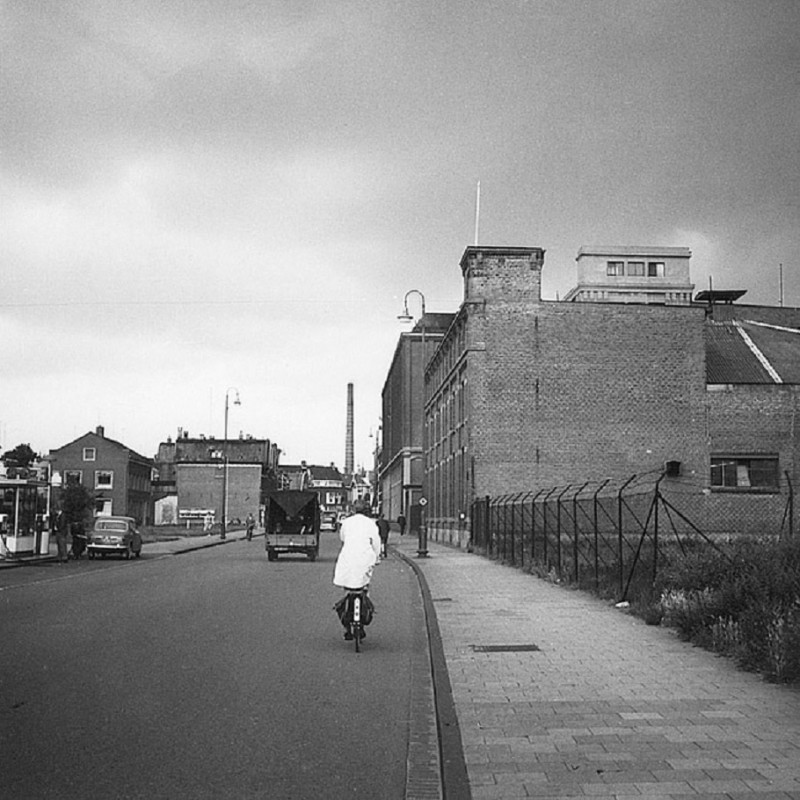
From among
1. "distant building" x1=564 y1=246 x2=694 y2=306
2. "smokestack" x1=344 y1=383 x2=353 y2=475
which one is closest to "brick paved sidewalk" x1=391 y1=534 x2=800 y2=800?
"distant building" x1=564 y1=246 x2=694 y2=306

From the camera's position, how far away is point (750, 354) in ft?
169

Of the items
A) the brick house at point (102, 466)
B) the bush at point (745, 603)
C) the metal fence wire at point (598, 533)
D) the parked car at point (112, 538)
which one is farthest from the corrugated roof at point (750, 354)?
the brick house at point (102, 466)

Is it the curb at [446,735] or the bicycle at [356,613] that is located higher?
the bicycle at [356,613]

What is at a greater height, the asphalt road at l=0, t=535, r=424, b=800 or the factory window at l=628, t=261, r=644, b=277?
the factory window at l=628, t=261, r=644, b=277

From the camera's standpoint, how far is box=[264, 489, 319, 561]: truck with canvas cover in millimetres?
37344

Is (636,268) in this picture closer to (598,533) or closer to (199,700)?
(598,533)

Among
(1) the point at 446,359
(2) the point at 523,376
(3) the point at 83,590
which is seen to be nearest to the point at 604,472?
(2) the point at 523,376

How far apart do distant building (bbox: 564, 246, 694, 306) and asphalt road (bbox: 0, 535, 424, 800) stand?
3467 inches

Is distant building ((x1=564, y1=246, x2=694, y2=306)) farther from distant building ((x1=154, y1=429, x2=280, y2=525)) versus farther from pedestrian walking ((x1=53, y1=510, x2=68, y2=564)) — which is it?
pedestrian walking ((x1=53, y1=510, x2=68, y2=564))

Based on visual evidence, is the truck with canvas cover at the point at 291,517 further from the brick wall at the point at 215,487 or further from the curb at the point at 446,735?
the brick wall at the point at 215,487

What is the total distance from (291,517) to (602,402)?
15080 millimetres

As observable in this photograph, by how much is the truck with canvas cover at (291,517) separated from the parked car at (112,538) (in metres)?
5.01

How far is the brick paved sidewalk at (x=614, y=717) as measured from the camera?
6.28 metres

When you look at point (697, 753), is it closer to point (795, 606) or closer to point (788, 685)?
point (788, 685)
